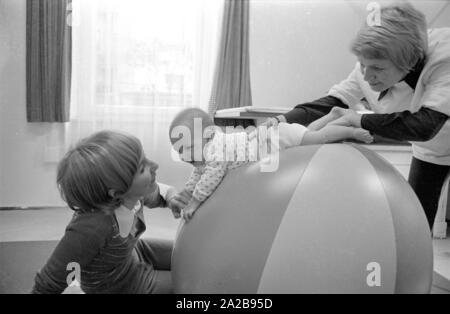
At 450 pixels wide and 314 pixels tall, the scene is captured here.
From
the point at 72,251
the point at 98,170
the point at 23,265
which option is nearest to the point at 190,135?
the point at 98,170

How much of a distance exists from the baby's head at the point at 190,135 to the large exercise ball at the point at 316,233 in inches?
9.2

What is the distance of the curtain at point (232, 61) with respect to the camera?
2.55m

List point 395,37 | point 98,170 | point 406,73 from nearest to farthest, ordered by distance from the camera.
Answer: point 98,170, point 395,37, point 406,73

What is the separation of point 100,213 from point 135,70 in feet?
4.97

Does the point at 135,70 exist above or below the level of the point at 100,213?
above

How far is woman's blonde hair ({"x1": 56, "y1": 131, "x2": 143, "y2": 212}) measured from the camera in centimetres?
92

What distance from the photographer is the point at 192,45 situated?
2.46 metres

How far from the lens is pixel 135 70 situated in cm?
232

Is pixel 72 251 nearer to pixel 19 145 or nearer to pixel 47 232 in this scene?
pixel 47 232

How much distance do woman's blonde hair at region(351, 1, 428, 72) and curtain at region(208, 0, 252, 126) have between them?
1.52 meters

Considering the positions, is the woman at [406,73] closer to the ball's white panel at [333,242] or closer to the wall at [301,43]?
the ball's white panel at [333,242]

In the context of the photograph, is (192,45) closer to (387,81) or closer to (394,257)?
(387,81)
